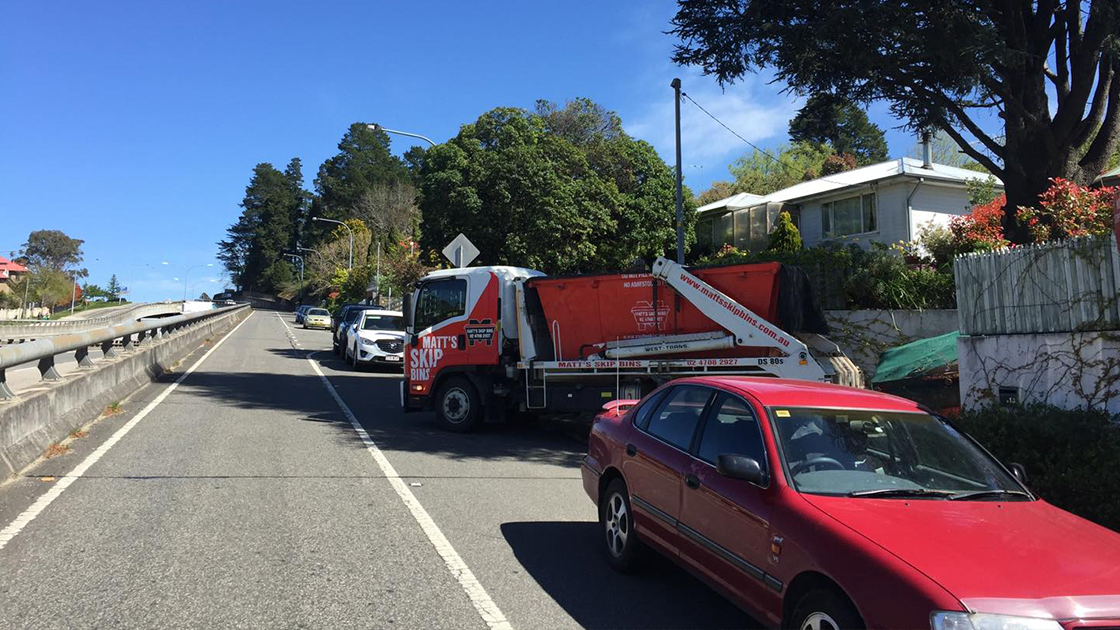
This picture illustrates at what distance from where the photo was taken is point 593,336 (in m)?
11.0

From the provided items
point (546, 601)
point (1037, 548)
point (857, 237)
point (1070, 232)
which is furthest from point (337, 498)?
point (857, 237)

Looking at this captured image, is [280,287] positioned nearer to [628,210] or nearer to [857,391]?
[628,210]

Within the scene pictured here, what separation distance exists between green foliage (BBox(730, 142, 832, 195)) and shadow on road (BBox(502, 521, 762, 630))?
5890 centimetres

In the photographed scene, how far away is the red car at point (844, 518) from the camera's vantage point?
299cm

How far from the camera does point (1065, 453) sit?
629 cm

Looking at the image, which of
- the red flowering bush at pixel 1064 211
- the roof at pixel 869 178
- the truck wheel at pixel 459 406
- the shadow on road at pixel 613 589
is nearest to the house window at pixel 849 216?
the roof at pixel 869 178

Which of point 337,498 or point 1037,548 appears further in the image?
point 337,498

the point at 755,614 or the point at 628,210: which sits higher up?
the point at 628,210

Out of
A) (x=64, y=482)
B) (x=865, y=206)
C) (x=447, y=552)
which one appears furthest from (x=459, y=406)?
(x=865, y=206)

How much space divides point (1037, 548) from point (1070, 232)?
32.1 feet

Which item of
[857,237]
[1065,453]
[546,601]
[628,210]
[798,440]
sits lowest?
[546,601]

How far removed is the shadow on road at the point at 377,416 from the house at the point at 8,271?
103483 millimetres

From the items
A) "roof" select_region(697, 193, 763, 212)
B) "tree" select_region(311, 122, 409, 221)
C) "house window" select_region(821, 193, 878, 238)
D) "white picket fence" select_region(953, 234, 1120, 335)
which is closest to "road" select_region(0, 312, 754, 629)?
"white picket fence" select_region(953, 234, 1120, 335)

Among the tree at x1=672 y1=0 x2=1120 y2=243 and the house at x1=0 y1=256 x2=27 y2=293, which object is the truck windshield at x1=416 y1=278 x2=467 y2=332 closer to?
the tree at x1=672 y1=0 x2=1120 y2=243
